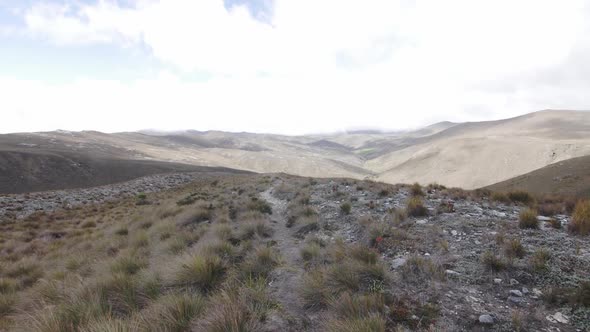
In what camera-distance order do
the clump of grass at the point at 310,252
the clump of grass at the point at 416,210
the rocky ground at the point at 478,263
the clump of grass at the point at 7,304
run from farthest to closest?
1. the clump of grass at the point at 416,210
2. the clump of grass at the point at 310,252
3. the clump of grass at the point at 7,304
4. the rocky ground at the point at 478,263

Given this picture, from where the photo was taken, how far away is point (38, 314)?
16.0 feet

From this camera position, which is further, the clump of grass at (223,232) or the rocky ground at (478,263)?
the clump of grass at (223,232)

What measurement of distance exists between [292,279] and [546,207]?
9261mm

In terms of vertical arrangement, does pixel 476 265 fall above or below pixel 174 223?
above

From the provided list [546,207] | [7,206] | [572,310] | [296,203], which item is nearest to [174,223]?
[296,203]

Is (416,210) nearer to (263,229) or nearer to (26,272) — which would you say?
(263,229)

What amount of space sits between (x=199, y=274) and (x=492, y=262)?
6073 mm

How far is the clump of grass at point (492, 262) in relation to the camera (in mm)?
5793

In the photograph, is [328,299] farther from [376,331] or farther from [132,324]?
[132,324]

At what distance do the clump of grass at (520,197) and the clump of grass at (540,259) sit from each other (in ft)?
21.9

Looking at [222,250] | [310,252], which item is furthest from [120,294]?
[310,252]

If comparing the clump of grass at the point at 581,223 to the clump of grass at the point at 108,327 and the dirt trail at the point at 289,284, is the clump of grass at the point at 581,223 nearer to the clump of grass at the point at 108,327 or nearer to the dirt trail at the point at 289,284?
the dirt trail at the point at 289,284

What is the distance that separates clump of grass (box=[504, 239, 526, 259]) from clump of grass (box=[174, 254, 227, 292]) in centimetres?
623

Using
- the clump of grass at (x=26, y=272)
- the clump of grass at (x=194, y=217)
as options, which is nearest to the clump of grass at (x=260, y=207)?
the clump of grass at (x=194, y=217)
